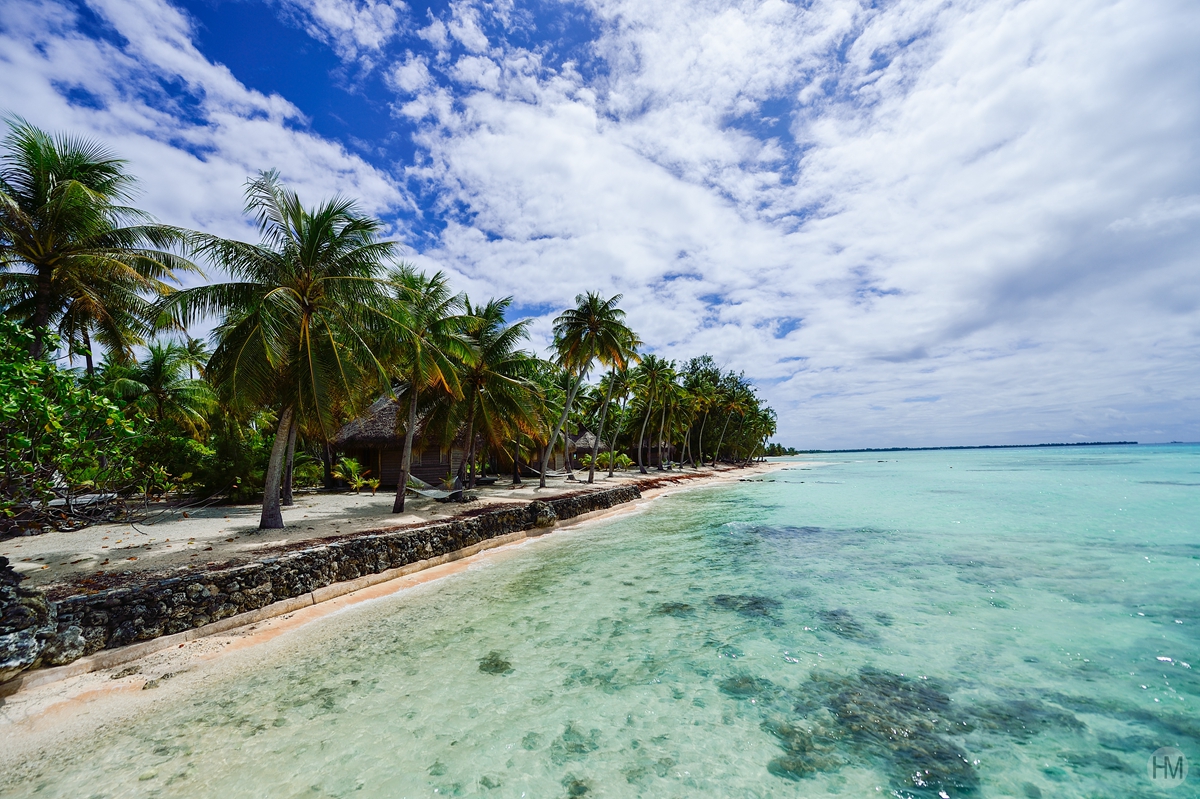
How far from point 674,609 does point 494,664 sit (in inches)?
113

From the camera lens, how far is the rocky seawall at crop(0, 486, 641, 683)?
15.3 feet

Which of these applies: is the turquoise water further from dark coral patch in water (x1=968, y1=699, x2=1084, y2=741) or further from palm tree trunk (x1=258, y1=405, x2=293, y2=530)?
palm tree trunk (x1=258, y1=405, x2=293, y2=530)

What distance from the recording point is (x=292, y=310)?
31.6 ft

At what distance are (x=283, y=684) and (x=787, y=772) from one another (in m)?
4.81

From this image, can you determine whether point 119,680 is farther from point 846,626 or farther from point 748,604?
point 846,626

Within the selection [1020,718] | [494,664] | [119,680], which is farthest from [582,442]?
[1020,718]

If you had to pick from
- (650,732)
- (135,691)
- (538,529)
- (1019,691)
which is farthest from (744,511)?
(135,691)

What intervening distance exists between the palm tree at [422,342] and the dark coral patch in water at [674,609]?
7479 mm

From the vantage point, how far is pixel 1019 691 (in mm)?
4523

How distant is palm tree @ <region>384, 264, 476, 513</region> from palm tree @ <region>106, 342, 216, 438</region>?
819cm

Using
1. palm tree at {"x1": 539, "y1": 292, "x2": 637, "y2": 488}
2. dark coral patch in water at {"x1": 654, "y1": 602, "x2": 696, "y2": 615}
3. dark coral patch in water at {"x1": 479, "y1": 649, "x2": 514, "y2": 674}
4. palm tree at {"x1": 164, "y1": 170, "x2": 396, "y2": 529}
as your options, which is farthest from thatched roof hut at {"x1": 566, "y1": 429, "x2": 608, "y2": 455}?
dark coral patch in water at {"x1": 479, "y1": 649, "x2": 514, "y2": 674}

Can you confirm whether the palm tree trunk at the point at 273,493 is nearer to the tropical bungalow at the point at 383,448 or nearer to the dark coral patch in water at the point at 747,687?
the tropical bungalow at the point at 383,448

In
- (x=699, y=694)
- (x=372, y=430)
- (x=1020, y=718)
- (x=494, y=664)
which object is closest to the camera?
(x=1020, y=718)

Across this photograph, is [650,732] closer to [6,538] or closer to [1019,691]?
[1019,691]
